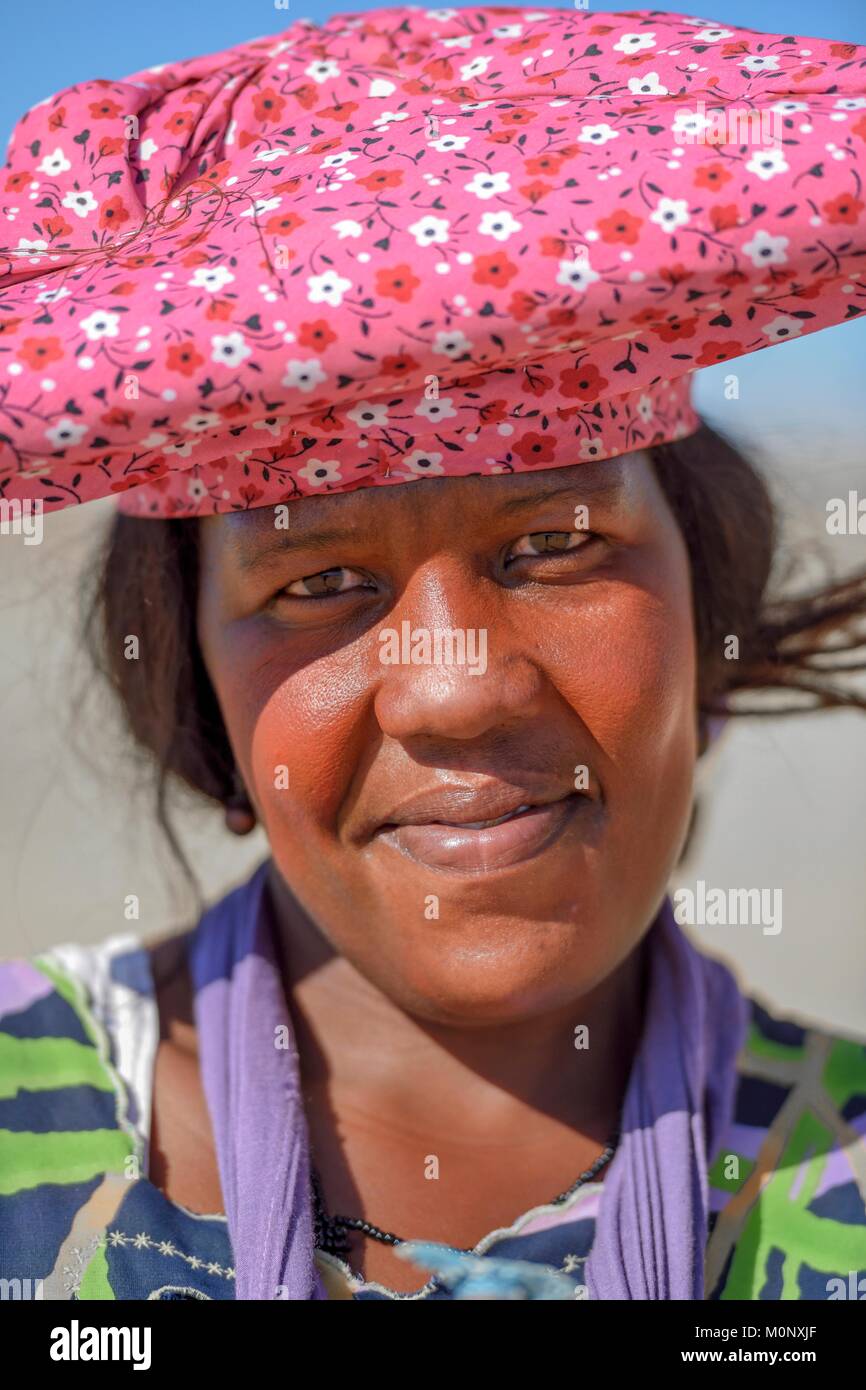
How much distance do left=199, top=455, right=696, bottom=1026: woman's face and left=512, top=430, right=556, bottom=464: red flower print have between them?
27 mm

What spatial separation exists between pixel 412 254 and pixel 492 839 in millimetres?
680

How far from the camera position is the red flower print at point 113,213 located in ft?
5.27

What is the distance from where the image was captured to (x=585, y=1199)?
1.87 m

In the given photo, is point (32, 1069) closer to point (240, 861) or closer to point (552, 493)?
point (552, 493)

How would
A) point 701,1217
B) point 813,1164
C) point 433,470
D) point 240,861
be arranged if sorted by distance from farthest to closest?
point 240,861
point 813,1164
point 701,1217
point 433,470

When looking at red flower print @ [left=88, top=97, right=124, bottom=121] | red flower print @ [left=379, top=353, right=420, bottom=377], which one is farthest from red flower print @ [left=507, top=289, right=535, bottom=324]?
red flower print @ [left=88, top=97, right=124, bottom=121]

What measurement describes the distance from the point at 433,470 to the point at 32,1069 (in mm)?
1064

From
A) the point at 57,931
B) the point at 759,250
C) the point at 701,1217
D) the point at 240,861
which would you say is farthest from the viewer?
the point at 240,861

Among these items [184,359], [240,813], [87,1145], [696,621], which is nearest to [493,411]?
[184,359]

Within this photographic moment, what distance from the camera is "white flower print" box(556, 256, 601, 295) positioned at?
4.35ft

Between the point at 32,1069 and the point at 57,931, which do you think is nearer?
the point at 32,1069

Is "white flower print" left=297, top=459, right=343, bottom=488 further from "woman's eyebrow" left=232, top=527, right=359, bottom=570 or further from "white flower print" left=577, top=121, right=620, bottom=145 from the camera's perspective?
"white flower print" left=577, top=121, right=620, bottom=145

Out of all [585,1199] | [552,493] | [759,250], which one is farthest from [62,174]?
[585,1199]

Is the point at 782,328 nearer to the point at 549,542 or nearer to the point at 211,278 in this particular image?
the point at 549,542
